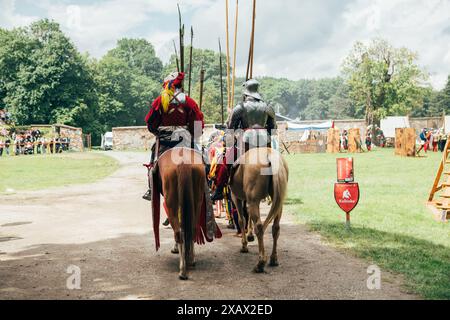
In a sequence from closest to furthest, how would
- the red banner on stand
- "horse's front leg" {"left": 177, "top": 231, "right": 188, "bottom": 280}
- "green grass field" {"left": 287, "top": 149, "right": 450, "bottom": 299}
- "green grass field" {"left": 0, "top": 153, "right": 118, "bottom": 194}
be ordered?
1. "horse's front leg" {"left": 177, "top": 231, "right": 188, "bottom": 280}
2. "green grass field" {"left": 287, "top": 149, "right": 450, "bottom": 299}
3. the red banner on stand
4. "green grass field" {"left": 0, "top": 153, "right": 118, "bottom": 194}

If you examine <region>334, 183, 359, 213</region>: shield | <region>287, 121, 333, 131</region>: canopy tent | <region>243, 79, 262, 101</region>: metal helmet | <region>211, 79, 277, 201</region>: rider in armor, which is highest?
<region>287, 121, 333, 131</region>: canopy tent

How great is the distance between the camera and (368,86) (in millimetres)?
56250

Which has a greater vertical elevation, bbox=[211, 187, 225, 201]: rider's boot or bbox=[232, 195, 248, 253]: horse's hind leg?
bbox=[211, 187, 225, 201]: rider's boot

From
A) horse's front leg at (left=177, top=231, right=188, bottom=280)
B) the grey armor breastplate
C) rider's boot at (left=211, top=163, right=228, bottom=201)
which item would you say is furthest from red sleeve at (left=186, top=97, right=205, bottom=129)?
horse's front leg at (left=177, top=231, right=188, bottom=280)

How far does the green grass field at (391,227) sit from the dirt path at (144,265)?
33 centimetres

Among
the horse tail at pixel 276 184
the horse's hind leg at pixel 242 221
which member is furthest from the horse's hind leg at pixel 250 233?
the horse tail at pixel 276 184

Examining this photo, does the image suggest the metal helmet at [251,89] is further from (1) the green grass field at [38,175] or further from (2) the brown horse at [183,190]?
(1) the green grass field at [38,175]

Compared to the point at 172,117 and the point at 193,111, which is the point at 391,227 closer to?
the point at 193,111

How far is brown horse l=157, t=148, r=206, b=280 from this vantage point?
607 cm

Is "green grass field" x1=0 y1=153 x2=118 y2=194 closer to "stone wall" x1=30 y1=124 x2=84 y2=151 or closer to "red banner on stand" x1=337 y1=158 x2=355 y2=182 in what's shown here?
"red banner on stand" x1=337 y1=158 x2=355 y2=182

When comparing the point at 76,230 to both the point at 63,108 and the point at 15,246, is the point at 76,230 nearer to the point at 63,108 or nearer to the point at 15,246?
the point at 15,246

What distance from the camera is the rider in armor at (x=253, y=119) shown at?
685cm

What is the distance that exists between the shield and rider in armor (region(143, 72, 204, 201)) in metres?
3.34
